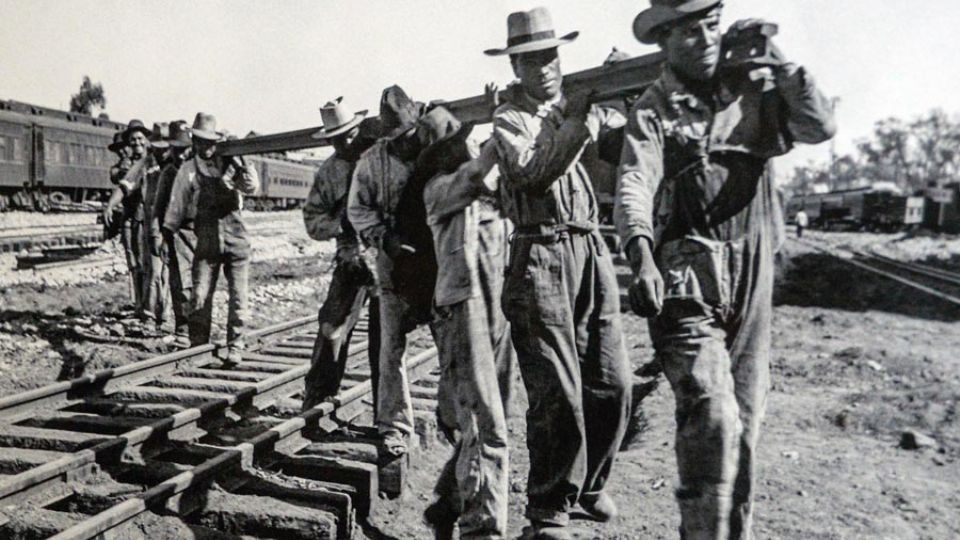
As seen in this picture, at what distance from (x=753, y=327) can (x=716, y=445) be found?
0.50m

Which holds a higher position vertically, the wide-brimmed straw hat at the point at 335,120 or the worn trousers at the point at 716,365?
the wide-brimmed straw hat at the point at 335,120

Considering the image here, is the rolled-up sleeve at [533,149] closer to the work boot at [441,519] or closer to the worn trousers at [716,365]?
the worn trousers at [716,365]

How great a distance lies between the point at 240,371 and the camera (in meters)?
7.64

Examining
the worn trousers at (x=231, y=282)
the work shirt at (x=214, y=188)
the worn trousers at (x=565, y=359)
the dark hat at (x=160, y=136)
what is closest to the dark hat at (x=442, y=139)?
the worn trousers at (x=565, y=359)

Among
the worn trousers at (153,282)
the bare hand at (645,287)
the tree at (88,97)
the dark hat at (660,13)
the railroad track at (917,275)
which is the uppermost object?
the tree at (88,97)

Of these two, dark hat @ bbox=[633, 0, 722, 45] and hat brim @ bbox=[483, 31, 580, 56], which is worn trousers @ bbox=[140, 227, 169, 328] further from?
dark hat @ bbox=[633, 0, 722, 45]

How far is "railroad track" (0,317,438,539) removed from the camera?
4.01 m

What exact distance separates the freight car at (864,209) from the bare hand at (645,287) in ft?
136

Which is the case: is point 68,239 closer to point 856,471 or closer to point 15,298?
point 15,298

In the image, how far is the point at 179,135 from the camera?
27.7ft

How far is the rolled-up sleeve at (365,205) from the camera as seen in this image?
467 centimetres

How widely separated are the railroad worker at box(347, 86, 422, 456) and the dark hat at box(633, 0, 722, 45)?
175 centimetres

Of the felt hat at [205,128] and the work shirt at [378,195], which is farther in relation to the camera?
the felt hat at [205,128]

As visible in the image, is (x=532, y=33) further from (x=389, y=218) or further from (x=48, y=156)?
(x=48, y=156)
